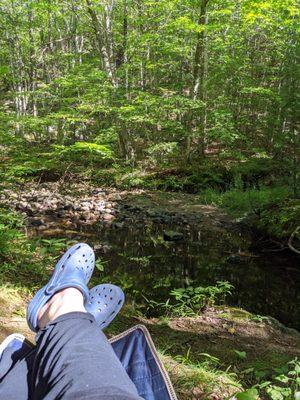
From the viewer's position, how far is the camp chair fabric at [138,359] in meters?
1.62

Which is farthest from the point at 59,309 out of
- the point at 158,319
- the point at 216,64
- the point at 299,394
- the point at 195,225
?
the point at 216,64

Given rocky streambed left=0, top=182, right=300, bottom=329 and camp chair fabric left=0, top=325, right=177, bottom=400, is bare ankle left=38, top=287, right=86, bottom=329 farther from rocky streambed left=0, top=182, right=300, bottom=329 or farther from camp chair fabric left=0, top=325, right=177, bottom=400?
rocky streambed left=0, top=182, right=300, bottom=329

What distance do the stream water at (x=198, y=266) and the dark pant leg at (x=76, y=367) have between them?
2672mm

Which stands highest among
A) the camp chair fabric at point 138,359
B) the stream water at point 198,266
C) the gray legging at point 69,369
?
the gray legging at point 69,369

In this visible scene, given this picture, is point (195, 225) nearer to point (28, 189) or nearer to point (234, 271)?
point (234, 271)

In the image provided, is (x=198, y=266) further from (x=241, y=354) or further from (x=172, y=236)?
(x=241, y=354)

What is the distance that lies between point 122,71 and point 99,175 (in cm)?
350

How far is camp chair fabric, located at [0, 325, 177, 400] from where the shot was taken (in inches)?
63.8

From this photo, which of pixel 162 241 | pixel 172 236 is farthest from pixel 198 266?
pixel 172 236

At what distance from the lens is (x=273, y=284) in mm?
5473

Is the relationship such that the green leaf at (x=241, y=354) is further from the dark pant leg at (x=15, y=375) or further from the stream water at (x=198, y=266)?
the dark pant leg at (x=15, y=375)

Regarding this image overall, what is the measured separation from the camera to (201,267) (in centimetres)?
598

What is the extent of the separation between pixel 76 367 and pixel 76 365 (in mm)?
10

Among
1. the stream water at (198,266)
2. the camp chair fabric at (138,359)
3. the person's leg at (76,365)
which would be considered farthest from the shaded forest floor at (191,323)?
the person's leg at (76,365)
